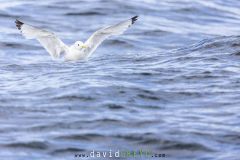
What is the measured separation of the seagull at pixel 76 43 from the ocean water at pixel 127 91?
228 mm

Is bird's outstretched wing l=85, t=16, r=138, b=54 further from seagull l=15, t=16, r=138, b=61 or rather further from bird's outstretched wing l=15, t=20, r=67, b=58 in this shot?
bird's outstretched wing l=15, t=20, r=67, b=58

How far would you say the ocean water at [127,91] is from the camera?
7.64m

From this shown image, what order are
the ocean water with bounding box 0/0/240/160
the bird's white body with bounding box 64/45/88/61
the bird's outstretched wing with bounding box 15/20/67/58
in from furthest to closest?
the bird's white body with bounding box 64/45/88/61
the bird's outstretched wing with bounding box 15/20/67/58
the ocean water with bounding box 0/0/240/160

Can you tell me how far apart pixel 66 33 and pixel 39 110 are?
7.19m

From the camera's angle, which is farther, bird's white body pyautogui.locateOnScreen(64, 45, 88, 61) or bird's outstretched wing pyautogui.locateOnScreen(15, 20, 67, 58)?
bird's white body pyautogui.locateOnScreen(64, 45, 88, 61)

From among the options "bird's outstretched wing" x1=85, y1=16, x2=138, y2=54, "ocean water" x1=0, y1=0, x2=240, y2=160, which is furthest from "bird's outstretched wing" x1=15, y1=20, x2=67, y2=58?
"bird's outstretched wing" x1=85, y1=16, x2=138, y2=54

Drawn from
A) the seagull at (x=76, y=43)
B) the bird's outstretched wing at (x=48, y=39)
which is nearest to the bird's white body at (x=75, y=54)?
the seagull at (x=76, y=43)

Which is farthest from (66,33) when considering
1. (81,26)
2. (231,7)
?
(231,7)

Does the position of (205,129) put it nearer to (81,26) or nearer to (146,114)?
(146,114)

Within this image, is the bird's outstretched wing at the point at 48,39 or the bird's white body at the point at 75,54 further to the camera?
the bird's white body at the point at 75,54

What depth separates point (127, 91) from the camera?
1000 cm

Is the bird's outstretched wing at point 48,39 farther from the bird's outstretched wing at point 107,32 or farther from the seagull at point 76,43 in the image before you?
the bird's outstretched wing at point 107,32

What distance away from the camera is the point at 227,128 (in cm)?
809

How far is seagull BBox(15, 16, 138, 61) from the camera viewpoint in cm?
1284
